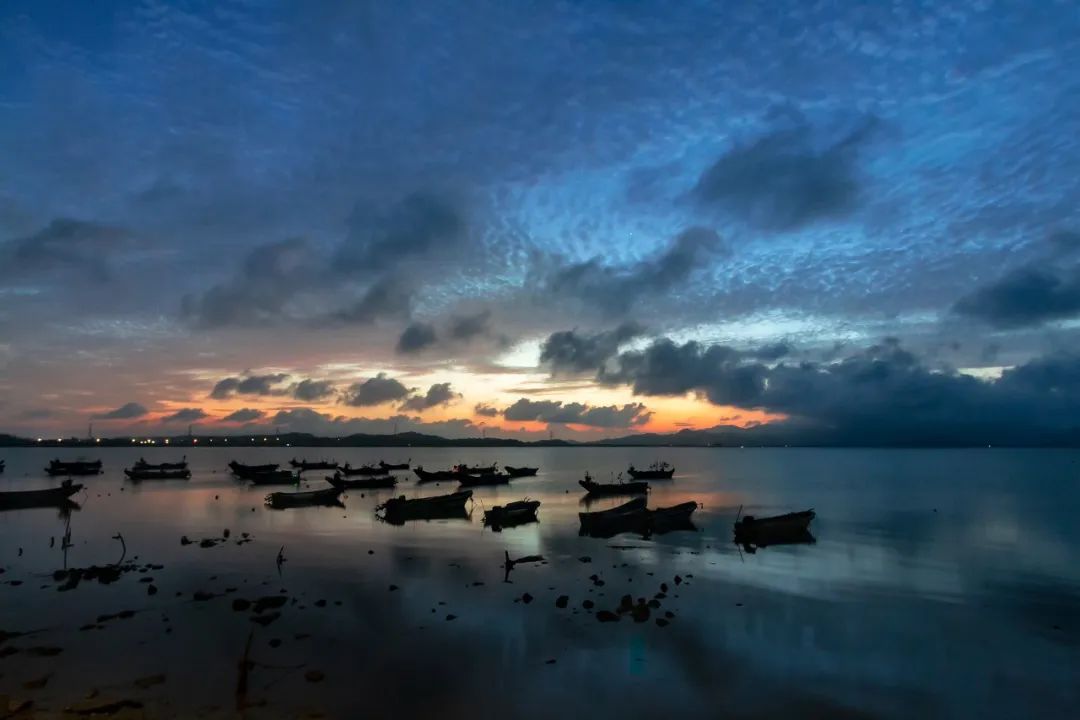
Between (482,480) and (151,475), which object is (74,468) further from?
(482,480)

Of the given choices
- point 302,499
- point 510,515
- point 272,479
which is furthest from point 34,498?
point 510,515

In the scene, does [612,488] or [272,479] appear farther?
[272,479]

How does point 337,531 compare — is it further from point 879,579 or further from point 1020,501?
point 1020,501

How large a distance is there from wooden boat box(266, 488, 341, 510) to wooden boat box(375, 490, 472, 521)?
8589 mm

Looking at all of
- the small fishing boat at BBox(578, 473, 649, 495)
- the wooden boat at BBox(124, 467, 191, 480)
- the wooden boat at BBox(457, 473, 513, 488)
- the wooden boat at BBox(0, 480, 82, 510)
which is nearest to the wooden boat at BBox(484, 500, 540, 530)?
the small fishing boat at BBox(578, 473, 649, 495)

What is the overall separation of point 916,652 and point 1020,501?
59013 millimetres

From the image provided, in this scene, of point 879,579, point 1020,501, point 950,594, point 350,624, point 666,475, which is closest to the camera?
point 350,624

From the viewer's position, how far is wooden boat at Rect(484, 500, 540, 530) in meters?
42.4

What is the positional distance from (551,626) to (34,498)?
5395 cm

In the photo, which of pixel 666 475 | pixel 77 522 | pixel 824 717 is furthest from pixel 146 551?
pixel 666 475

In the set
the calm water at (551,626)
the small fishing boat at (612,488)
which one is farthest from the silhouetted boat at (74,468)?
the small fishing boat at (612,488)

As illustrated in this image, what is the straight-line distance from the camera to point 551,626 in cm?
1966

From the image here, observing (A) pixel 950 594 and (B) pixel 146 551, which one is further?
(B) pixel 146 551

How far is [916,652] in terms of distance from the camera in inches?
725
